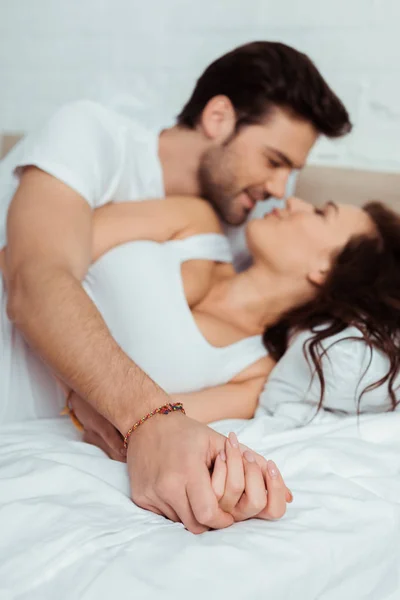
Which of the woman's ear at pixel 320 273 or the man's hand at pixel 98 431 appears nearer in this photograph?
the man's hand at pixel 98 431

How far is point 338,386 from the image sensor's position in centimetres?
124

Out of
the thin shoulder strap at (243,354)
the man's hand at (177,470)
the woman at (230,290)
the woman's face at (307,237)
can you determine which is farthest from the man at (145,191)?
the thin shoulder strap at (243,354)

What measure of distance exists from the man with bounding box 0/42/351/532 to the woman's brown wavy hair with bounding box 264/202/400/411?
0.99ft

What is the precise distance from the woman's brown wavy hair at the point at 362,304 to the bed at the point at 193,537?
0.23 m

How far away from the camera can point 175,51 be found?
6.51 feet

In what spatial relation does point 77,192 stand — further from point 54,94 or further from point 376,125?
point 54,94

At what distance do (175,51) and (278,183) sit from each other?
584 mm

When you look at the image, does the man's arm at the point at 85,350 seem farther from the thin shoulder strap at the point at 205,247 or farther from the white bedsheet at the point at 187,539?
the thin shoulder strap at the point at 205,247

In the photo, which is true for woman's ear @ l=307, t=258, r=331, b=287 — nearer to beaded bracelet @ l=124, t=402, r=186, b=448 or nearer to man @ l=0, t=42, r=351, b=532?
man @ l=0, t=42, r=351, b=532

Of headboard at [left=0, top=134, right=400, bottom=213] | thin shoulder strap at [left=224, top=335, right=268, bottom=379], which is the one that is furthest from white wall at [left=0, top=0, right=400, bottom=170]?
thin shoulder strap at [left=224, top=335, right=268, bottom=379]

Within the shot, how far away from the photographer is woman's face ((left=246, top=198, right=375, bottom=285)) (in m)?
1.53

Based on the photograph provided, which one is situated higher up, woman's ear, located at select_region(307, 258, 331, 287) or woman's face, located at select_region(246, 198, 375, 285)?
woman's face, located at select_region(246, 198, 375, 285)

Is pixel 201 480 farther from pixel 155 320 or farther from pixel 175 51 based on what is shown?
pixel 175 51

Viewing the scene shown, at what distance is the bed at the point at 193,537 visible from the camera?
68 cm
